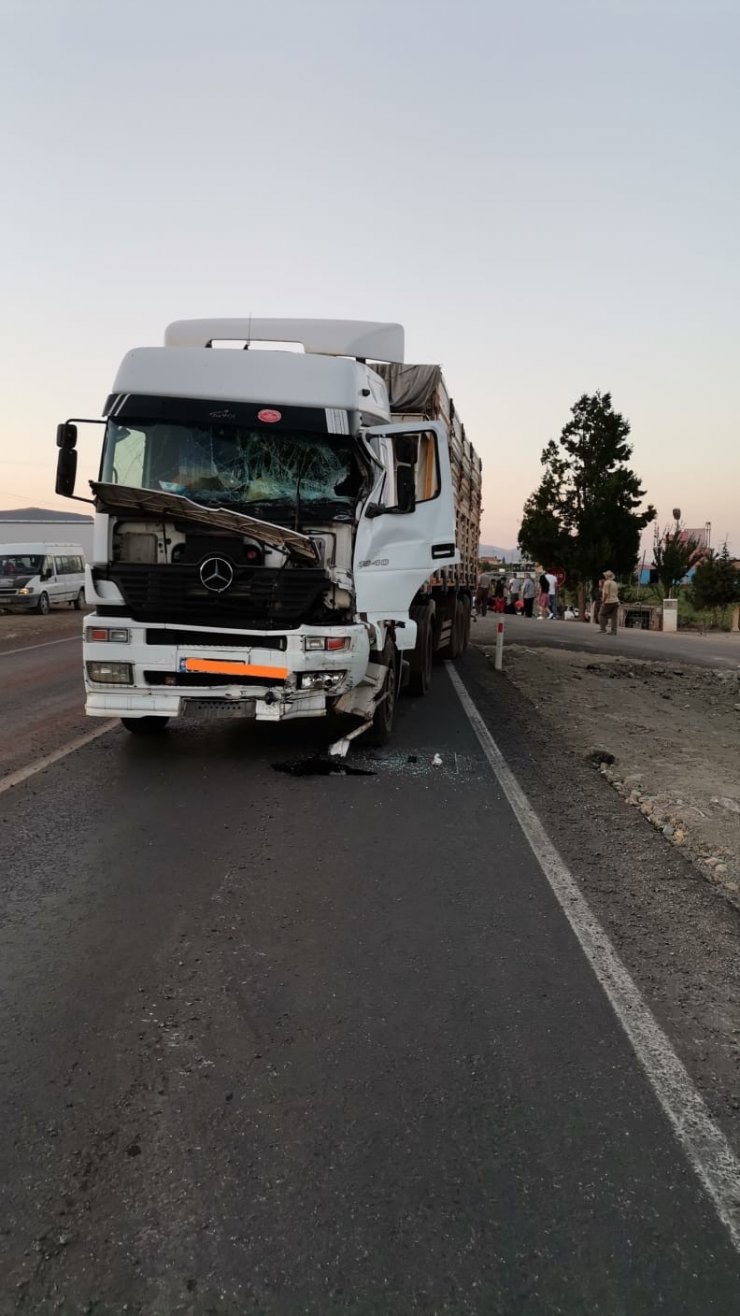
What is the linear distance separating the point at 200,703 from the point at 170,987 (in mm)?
3601

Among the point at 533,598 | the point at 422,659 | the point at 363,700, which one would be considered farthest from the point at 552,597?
the point at 363,700

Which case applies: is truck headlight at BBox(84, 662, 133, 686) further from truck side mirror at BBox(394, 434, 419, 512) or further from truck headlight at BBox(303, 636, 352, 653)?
truck side mirror at BBox(394, 434, 419, 512)

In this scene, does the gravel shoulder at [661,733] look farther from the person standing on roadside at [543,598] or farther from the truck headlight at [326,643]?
the person standing on roadside at [543,598]

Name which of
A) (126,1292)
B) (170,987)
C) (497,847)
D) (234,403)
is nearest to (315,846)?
(497,847)

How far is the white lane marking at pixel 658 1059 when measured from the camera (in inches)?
97.3

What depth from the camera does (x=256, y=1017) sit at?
10.7ft

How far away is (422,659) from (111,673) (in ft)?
16.2

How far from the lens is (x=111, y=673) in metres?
6.90

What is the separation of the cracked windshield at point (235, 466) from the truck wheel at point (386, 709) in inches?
65.7

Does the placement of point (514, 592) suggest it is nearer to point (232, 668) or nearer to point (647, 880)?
point (232, 668)

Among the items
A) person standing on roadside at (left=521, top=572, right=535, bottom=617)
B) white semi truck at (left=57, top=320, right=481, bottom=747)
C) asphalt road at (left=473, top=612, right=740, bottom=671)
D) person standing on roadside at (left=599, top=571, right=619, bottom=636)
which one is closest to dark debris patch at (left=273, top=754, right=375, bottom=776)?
white semi truck at (left=57, top=320, right=481, bottom=747)

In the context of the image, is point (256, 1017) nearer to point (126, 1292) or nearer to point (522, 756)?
point (126, 1292)

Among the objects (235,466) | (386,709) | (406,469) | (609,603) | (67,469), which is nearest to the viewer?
(235,466)

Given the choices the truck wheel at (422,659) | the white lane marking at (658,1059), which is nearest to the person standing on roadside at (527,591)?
the truck wheel at (422,659)
